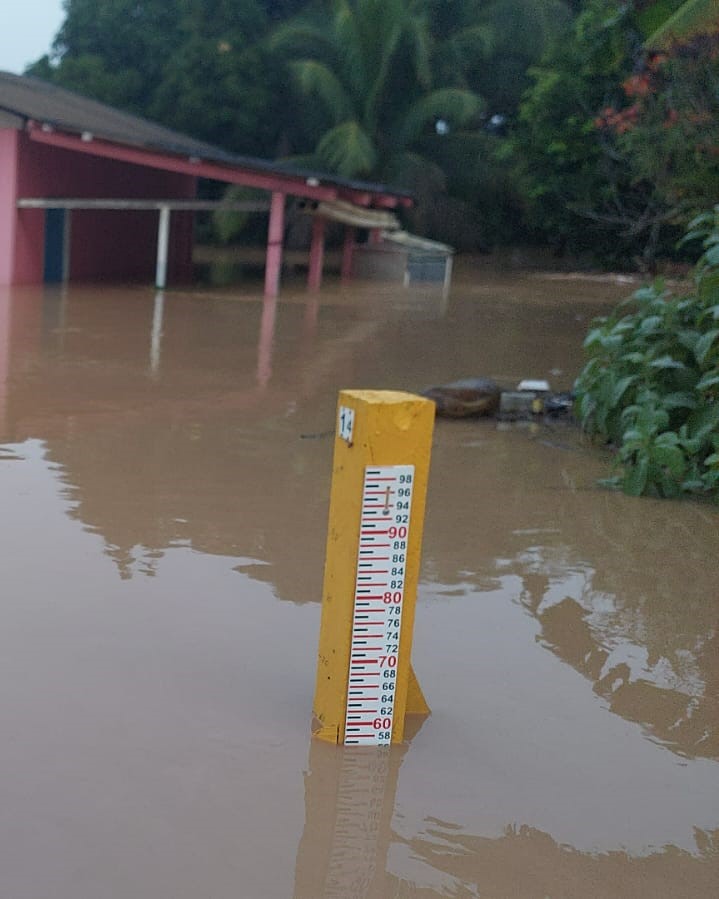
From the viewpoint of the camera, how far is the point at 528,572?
687 cm

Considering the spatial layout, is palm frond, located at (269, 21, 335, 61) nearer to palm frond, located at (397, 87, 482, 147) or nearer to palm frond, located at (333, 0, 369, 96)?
palm frond, located at (333, 0, 369, 96)

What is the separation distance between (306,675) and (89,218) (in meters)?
19.3

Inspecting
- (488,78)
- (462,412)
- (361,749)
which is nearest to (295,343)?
(462,412)

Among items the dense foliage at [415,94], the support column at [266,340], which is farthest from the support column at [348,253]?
the support column at [266,340]

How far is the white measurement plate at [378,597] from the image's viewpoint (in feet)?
14.1

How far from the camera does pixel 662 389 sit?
909 cm

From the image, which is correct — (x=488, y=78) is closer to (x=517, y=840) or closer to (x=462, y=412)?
(x=462, y=412)

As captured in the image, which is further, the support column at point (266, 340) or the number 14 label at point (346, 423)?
the support column at point (266, 340)

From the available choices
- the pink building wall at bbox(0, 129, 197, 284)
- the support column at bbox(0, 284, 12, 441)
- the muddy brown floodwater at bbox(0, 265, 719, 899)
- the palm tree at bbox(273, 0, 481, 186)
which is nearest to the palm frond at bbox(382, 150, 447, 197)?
→ the palm tree at bbox(273, 0, 481, 186)

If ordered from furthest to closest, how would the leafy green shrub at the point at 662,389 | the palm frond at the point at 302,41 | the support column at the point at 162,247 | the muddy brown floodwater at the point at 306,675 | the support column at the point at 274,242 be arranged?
the palm frond at the point at 302,41 < the support column at the point at 274,242 < the support column at the point at 162,247 < the leafy green shrub at the point at 662,389 < the muddy brown floodwater at the point at 306,675

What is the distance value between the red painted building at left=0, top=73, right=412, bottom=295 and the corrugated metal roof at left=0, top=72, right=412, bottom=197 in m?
0.03

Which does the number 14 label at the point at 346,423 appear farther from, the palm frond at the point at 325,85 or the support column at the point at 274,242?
the palm frond at the point at 325,85

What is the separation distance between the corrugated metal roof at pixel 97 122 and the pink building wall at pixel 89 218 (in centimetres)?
67

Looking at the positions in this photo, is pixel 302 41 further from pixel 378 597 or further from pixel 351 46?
pixel 378 597
